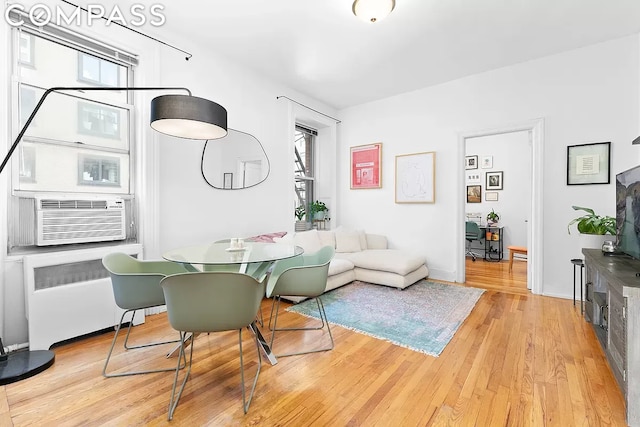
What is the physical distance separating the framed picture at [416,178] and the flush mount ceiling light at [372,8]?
243 cm

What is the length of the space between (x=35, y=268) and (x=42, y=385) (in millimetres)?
875

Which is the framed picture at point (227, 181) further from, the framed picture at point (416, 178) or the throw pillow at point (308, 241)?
the framed picture at point (416, 178)

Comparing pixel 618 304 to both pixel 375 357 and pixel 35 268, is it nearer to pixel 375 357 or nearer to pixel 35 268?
pixel 375 357

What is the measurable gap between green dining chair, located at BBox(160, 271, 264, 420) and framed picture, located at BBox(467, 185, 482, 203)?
6384 millimetres

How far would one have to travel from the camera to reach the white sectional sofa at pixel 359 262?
12.7ft

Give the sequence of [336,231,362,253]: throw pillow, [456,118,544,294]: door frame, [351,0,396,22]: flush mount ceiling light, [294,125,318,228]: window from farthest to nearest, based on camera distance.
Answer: [294,125,318,228]: window
[336,231,362,253]: throw pillow
[456,118,544,294]: door frame
[351,0,396,22]: flush mount ceiling light

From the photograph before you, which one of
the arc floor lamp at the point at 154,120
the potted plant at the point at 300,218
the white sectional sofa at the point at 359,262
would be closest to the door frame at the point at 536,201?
the white sectional sofa at the point at 359,262

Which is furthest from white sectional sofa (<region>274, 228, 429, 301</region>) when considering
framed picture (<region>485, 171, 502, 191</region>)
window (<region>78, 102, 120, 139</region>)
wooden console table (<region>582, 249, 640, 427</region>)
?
framed picture (<region>485, 171, 502, 191</region>)

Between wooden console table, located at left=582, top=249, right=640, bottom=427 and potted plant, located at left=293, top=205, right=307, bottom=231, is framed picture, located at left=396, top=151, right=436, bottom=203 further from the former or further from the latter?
wooden console table, located at left=582, top=249, right=640, bottom=427

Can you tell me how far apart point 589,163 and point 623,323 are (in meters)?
2.54

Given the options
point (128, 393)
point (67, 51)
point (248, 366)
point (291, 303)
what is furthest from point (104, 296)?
point (67, 51)

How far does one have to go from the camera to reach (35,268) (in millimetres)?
2234

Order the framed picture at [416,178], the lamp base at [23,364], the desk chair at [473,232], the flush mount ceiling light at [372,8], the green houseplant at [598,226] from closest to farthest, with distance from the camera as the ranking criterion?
the lamp base at [23,364]
the flush mount ceiling light at [372,8]
the green houseplant at [598,226]
the framed picture at [416,178]
the desk chair at [473,232]

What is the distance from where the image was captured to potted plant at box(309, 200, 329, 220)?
5391mm
